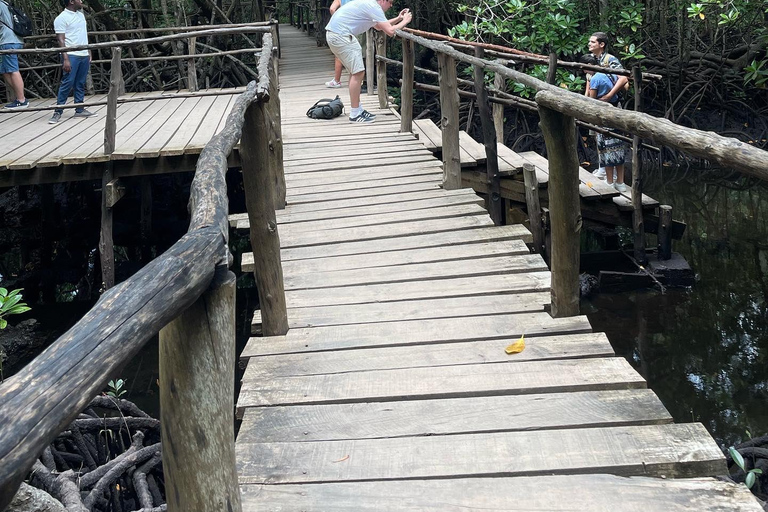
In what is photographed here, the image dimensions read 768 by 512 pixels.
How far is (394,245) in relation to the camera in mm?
4312

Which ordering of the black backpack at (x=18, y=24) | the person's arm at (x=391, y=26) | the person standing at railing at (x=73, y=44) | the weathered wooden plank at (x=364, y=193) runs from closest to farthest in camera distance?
the weathered wooden plank at (x=364, y=193) < the person's arm at (x=391, y=26) < the person standing at railing at (x=73, y=44) < the black backpack at (x=18, y=24)

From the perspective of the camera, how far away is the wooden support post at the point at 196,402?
1.33 meters


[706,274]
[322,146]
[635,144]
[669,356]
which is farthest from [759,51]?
[322,146]

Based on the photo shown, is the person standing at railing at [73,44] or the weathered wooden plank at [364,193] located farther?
the person standing at railing at [73,44]

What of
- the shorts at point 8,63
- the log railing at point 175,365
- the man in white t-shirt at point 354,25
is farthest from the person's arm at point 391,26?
the log railing at point 175,365

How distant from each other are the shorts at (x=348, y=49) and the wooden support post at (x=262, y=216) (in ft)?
14.4

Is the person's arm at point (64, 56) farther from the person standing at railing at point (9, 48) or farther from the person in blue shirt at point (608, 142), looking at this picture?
the person in blue shirt at point (608, 142)

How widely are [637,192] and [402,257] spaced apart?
155 inches

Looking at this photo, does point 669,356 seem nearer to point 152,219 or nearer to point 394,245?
point 394,245

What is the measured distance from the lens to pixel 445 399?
254cm

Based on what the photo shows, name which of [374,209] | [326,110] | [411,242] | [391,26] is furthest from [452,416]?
[326,110]

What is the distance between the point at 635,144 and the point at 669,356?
6.60ft

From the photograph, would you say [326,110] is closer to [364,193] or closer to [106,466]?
[364,193]

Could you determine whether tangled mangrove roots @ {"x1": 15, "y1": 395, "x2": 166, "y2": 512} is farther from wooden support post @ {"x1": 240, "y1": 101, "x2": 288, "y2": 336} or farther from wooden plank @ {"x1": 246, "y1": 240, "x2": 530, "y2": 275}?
wooden plank @ {"x1": 246, "y1": 240, "x2": 530, "y2": 275}
